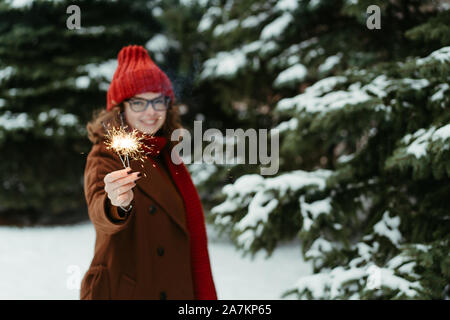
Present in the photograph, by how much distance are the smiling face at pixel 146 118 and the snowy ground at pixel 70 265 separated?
2215 mm

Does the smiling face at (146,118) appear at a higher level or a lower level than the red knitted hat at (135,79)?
lower

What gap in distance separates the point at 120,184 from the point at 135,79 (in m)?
0.60

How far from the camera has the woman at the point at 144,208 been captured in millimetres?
1520

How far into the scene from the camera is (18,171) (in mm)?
5543

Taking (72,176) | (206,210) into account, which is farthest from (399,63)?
(72,176)

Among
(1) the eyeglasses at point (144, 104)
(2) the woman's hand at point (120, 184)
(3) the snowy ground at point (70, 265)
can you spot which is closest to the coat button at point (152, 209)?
(2) the woman's hand at point (120, 184)

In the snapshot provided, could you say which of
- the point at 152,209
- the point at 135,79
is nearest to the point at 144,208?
the point at 152,209

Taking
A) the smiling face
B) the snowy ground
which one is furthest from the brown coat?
the snowy ground

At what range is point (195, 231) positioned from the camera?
1.73 meters

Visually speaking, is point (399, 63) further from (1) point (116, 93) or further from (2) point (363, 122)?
(1) point (116, 93)

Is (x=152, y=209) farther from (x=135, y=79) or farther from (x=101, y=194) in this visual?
(x=135, y=79)

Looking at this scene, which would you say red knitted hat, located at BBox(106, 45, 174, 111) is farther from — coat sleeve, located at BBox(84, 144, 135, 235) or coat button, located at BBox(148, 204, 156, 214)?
coat button, located at BBox(148, 204, 156, 214)

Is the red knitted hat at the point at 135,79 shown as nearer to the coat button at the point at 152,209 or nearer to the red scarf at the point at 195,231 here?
the red scarf at the point at 195,231

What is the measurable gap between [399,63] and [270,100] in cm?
224
